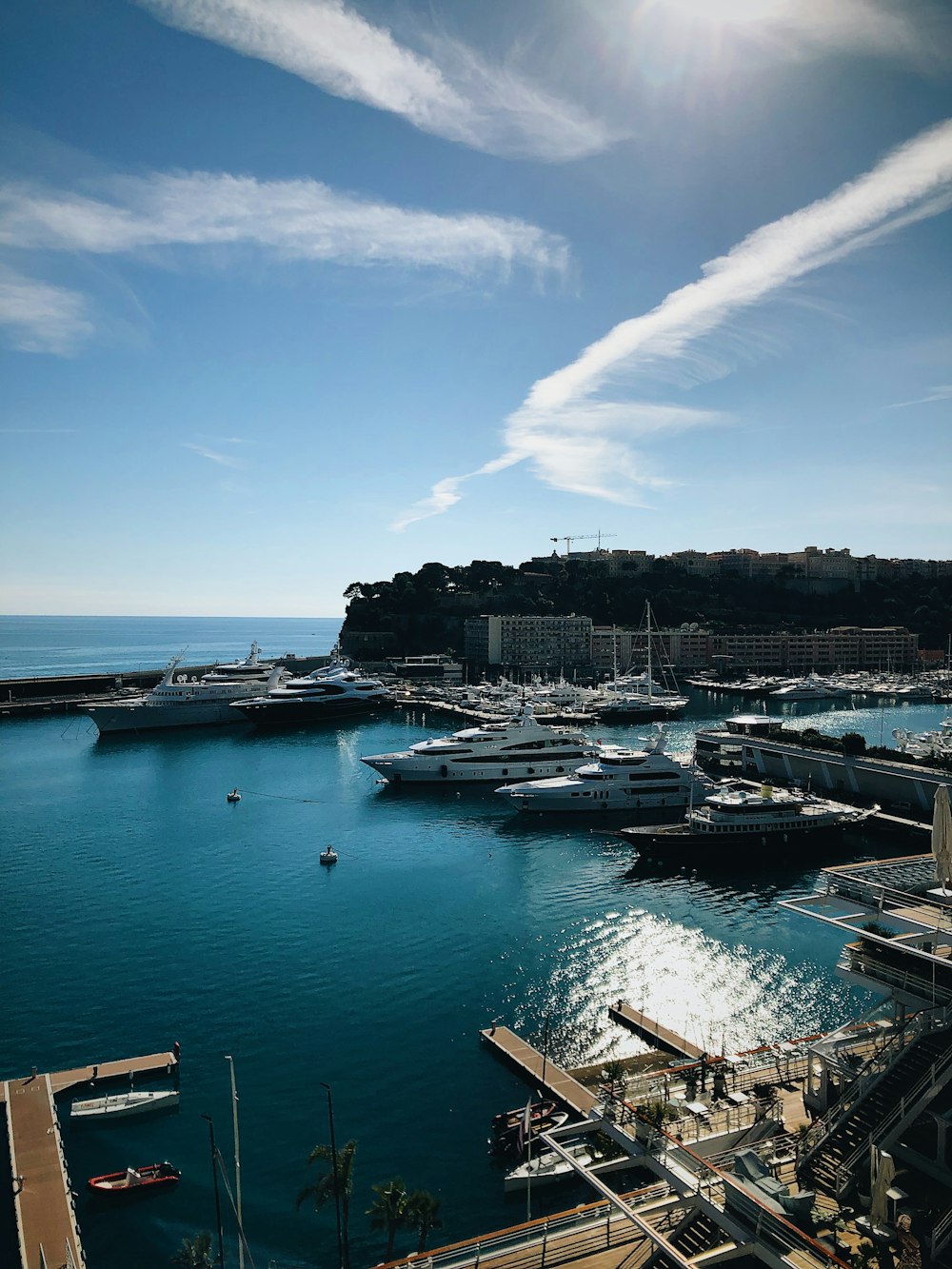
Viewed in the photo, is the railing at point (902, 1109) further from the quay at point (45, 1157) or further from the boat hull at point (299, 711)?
the boat hull at point (299, 711)

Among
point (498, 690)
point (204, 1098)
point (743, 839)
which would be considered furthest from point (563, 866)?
point (498, 690)

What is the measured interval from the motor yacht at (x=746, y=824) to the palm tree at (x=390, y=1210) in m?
26.8

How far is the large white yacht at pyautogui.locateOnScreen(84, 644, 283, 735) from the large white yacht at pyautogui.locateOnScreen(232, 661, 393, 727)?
137 cm

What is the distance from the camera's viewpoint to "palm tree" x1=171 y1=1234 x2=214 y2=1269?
14398 mm

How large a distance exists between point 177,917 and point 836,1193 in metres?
25.2

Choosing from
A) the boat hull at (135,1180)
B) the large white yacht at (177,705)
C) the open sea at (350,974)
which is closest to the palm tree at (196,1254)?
the open sea at (350,974)

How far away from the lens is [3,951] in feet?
93.1

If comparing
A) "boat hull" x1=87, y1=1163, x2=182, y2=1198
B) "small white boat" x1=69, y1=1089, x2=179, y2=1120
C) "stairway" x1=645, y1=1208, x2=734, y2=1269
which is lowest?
"boat hull" x1=87, y1=1163, x2=182, y2=1198

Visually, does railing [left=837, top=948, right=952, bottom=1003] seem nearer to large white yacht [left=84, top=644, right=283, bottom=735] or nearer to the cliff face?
large white yacht [left=84, top=644, right=283, bottom=735]

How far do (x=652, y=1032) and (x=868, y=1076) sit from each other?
32.1ft

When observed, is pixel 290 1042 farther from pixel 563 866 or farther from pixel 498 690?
pixel 498 690

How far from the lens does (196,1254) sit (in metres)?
14.4

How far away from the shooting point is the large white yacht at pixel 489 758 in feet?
185

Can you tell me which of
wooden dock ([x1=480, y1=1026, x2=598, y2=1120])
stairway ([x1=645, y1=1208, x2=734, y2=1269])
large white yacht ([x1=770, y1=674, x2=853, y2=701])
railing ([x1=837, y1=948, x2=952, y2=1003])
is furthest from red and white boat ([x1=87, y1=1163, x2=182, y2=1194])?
large white yacht ([x1=770, y1=674, x2=853, y2=701])
